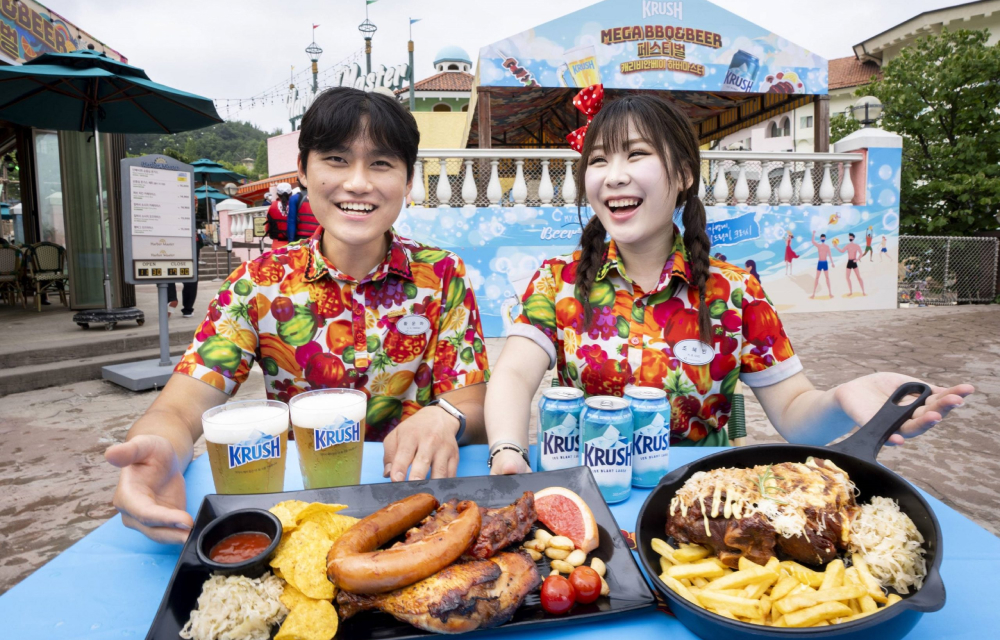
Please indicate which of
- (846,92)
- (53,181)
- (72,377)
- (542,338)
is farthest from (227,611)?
(846,92)

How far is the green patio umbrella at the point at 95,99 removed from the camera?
19.2 ft

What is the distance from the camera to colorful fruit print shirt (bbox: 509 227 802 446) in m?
1.91

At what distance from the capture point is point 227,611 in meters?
0.88

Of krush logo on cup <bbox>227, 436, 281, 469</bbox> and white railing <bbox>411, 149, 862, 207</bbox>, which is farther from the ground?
white railing <bbox>411, 149, 862, 207</bbox>

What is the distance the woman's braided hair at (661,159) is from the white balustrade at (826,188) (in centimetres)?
866

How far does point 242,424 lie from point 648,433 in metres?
0.91

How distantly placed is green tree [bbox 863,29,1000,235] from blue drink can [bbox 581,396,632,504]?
15166mm

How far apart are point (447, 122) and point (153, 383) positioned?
1395 centimetres

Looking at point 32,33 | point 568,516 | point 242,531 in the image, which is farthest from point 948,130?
point 32,33

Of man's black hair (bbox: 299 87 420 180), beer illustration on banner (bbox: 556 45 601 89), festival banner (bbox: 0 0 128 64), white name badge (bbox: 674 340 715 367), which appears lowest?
white name badge (bbox: 674 340 715 367)

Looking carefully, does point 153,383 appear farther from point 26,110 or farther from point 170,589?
point 170,589

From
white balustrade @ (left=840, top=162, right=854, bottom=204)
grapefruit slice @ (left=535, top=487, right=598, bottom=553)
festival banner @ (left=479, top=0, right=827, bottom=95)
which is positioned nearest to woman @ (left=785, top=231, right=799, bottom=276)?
white balustrade @ (left=840, top=162, right=854, bottom=204)

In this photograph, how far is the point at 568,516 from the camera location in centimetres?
117

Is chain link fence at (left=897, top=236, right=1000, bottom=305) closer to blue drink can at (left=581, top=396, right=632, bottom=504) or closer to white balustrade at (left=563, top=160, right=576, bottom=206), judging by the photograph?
white balustrade at (left=563, top=160, right=576, bottom=206)
